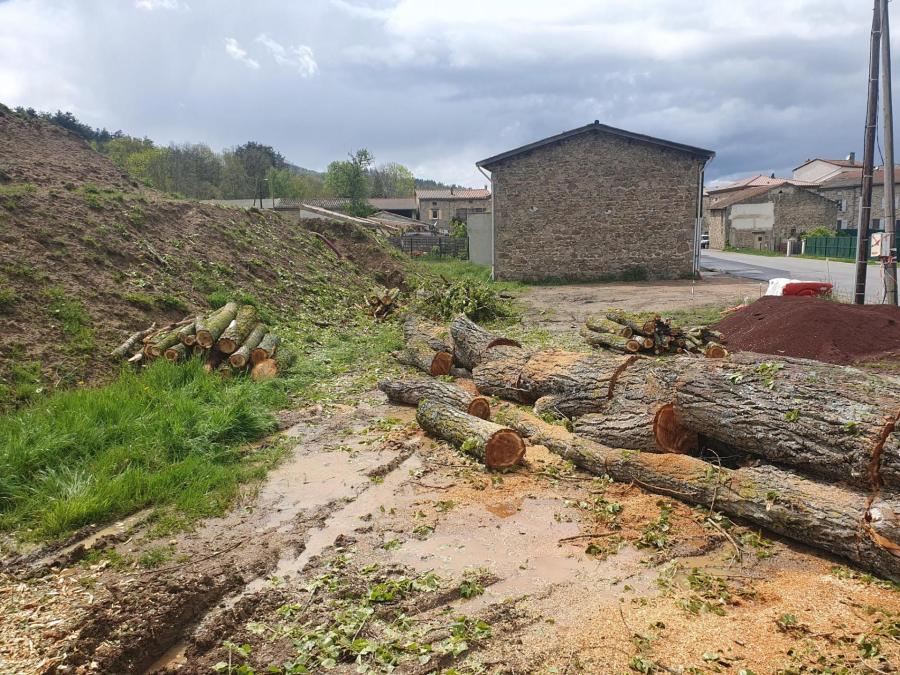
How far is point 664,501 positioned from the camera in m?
4.77

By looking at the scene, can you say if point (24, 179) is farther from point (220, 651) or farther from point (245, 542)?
point (220, 651)

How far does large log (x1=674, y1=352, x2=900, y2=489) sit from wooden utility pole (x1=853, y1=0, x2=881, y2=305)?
9.91 m

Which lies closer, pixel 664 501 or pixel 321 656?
pixel 321 656

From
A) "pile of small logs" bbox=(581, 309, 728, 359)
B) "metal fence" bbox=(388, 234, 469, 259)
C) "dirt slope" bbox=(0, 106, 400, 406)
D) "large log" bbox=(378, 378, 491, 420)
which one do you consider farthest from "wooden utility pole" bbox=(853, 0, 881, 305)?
"metal fence" bbox=(388, 234, 469, 259)

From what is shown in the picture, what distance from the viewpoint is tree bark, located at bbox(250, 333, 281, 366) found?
884cm

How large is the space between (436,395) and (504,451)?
1732 mm

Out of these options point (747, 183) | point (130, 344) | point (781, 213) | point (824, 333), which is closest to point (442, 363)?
point (130, 344)

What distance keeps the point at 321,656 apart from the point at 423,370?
6.47 m

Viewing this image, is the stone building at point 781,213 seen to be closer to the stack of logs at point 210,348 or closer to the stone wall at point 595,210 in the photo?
the stone wall at point 595,210

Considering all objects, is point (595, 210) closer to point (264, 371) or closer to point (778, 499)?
point (264, 371)

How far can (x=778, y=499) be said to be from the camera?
411cm

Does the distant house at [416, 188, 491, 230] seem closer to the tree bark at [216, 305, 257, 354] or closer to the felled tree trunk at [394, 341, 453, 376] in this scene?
the tree bark at [216, 305, 257, 354]

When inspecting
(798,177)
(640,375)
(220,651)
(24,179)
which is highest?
(798,177)

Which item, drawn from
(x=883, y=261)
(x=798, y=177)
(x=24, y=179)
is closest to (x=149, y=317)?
(x=24, y=179)
